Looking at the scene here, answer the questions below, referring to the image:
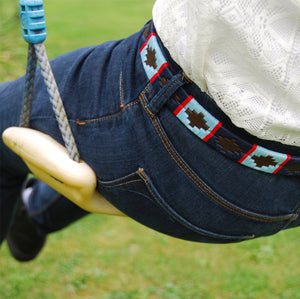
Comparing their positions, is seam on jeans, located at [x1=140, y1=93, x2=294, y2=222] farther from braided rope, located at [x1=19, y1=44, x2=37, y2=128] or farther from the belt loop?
braided rope, located at [x1=19, y1=44, x2=37, y2=128]

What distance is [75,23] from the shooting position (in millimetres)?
4836

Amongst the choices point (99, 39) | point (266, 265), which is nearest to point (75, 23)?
point (99, 39)

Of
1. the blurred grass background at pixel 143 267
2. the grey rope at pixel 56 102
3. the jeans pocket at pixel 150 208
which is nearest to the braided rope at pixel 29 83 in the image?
the grey rope at pixel 56 102

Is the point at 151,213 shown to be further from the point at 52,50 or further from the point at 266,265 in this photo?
the point at 52,50

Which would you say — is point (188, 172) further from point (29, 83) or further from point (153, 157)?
point (29, 83)

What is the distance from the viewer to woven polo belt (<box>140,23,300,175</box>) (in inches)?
23.7

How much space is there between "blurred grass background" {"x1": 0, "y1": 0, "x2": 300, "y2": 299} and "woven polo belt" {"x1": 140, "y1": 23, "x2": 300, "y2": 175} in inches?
38.0

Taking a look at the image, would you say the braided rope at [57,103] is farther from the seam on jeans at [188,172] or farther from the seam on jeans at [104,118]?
the seam on jeans at [188,172]

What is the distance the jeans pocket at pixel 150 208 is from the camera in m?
0.68

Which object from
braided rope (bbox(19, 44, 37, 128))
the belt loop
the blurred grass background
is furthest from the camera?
the blurred grass background

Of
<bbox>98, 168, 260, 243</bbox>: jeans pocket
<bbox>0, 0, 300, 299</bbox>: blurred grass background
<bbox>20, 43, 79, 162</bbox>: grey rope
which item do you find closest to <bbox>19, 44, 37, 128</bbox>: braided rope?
<bbox>20, 43, 79, 162</bbox>: grey rope

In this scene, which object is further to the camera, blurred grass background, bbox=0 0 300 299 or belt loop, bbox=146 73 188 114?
blurred grass background, bbox=0 0 300 299

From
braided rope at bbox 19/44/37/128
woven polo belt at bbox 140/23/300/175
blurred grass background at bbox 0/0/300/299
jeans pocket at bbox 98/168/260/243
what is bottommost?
blurred grass background at bbox 0/0/300/299

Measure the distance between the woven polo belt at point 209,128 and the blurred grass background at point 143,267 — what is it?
965mm
